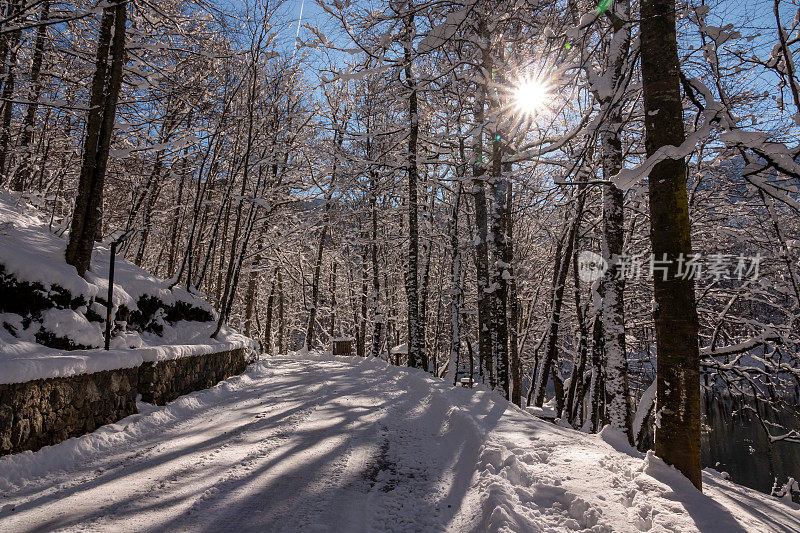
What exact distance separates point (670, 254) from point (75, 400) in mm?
6740

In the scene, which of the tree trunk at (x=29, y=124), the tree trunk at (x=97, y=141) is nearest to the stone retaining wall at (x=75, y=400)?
the tree trunk at (x=97, y=141)

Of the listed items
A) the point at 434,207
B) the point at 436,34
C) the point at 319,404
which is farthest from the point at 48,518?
the point at 434,207

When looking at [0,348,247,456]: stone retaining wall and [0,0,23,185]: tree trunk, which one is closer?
[0,348,247,456]: stone retaining wall

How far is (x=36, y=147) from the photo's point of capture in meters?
12.0

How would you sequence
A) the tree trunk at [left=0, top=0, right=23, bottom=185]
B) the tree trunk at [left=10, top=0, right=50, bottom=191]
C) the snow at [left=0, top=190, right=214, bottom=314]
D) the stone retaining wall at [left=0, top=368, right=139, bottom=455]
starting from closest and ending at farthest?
the stone retaining wall at [left=0, top=368, right=139, bottom=455] → the snow at [left=0, top=190, right=214, bottom=314] → the tree trunk at [left=0, top=0, right=23, bottom=185] → the tree trunk at [left=10, top=0, right=50, bottom=191]

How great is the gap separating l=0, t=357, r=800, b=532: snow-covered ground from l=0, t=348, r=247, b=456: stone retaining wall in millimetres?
185

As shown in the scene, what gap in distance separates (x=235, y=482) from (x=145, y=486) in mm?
793

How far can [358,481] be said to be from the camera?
398 centimetres

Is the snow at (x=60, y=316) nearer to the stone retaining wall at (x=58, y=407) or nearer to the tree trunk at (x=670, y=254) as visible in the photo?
the stone retaining wall at (x=58, y=407)

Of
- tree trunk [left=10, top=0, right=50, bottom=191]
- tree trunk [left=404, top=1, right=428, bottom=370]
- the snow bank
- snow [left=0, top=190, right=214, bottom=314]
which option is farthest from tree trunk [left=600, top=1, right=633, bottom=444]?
tree trunk [left=10, top=0, right=50, bottom=191]

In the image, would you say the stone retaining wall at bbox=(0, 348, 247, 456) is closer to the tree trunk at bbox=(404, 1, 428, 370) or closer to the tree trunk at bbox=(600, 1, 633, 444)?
the tree trunk at bbox=(404, 1, 428, 370)

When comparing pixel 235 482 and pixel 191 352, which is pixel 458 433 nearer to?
pixel 235 482

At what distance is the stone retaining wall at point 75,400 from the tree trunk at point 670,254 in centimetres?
621

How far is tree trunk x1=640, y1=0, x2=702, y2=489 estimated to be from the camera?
3.42m
